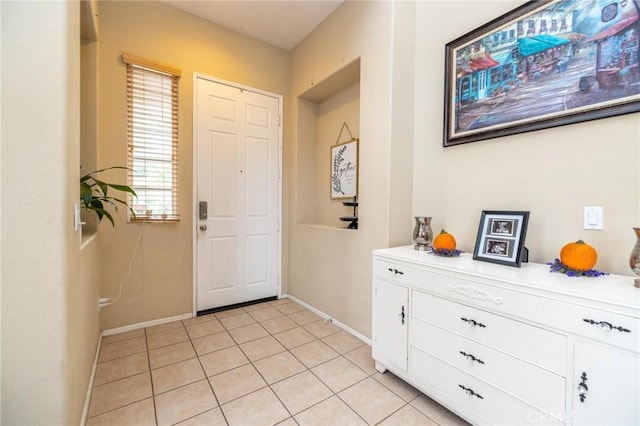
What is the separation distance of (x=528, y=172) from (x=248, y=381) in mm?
2231

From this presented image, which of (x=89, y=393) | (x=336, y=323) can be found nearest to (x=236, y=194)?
(x=336, y=323)

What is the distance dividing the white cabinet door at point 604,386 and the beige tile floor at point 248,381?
0.66m

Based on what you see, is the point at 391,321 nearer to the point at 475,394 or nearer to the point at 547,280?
the point at 475,394

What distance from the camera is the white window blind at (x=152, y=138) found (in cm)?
249

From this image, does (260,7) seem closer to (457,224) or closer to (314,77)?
(314,77)

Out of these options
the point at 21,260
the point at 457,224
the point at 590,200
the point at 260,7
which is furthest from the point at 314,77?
the point at 21,260

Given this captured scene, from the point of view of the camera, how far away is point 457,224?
2000mm

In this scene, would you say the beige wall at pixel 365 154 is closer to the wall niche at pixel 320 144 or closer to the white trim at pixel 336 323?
the white trim at pixel 336 323

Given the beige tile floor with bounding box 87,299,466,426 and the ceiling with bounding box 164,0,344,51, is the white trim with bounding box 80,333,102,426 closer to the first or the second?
the beige tile floor with bounding box 87,299,466,426

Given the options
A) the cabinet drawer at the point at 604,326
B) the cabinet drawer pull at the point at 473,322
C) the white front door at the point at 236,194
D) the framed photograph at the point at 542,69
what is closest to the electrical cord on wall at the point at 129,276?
the white front door at the point at 236,194

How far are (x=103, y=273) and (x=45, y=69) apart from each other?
1.94m

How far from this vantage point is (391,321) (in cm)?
181

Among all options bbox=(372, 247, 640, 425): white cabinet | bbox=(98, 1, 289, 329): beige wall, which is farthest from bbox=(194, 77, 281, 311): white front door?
bbox=(372, 247, 640, 425): white cabinet

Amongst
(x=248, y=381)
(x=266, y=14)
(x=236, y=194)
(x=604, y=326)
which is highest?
(x=266, y=14)
